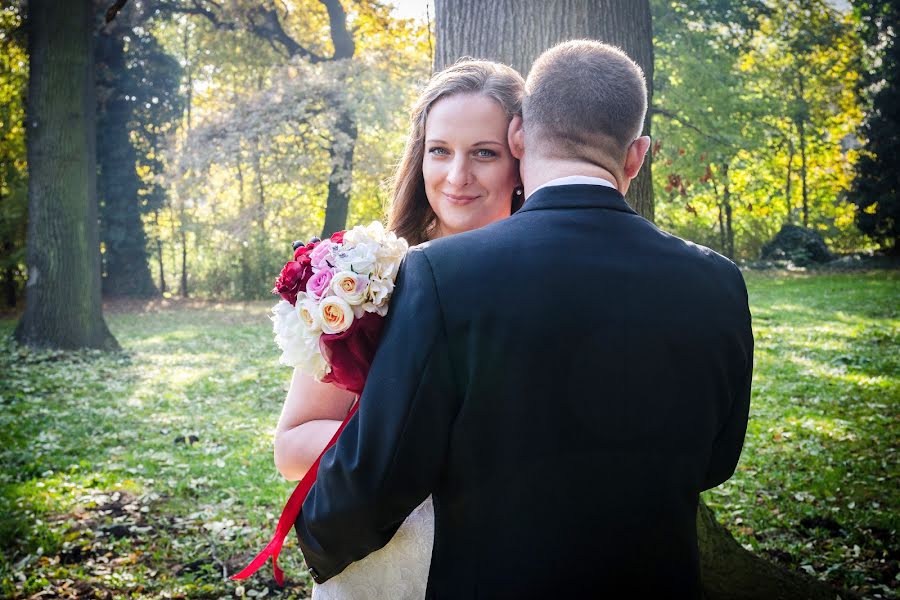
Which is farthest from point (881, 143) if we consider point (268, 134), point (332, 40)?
point (268, 134)

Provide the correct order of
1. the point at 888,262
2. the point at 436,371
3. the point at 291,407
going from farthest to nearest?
1. the point at 888,262
2. the point at 291,407
3. the point at 436,371

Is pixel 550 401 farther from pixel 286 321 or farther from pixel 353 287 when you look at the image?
pixel 286 321

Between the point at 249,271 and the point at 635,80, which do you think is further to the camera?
the point at 249,271

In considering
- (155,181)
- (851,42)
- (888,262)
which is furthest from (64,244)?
(851,42)

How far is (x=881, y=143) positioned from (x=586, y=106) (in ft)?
75.8

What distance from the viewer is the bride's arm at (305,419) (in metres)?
2.13

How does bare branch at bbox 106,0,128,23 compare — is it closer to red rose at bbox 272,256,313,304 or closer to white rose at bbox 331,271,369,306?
red rose at bbox 272,256,313,304

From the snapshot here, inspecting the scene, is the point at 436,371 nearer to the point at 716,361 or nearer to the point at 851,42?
the point at 716,361

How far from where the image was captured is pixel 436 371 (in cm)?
156

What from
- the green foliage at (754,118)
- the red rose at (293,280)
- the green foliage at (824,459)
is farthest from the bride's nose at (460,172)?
the green foliage at (754,118)

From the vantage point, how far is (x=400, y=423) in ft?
5.16

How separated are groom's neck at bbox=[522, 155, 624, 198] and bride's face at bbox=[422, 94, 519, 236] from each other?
87 centimetres

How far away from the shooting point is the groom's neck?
1.73m

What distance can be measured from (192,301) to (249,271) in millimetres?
1915
